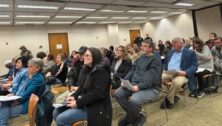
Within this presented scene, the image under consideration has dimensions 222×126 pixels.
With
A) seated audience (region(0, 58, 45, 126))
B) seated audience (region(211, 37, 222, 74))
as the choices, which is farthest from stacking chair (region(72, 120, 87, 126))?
seated audience (region(211, 37, 222, 74))

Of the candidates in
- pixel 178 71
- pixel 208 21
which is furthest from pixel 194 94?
pixel 208 21

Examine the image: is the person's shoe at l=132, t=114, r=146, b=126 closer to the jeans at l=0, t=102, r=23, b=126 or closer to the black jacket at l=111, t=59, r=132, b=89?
the black jacket at l=111, t=59, r=132, b=89

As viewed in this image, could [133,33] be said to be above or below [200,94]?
above

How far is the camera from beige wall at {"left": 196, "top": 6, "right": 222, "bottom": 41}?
1202 cm

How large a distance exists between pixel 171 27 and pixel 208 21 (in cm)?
238

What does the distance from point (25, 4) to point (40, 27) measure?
527 cm

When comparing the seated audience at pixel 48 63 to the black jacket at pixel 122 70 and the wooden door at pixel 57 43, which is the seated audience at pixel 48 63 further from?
the wooden door at pixel 57 43

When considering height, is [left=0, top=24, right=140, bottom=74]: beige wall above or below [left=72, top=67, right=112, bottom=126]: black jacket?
above

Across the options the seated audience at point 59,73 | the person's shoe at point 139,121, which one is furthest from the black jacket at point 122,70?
the seated audience at point 59,73

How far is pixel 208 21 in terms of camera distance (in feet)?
40.8

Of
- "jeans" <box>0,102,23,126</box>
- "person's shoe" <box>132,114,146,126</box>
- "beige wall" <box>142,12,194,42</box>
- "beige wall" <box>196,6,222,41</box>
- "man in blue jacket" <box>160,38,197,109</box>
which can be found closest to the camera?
"jeans" <box>0,102,23,126</box>

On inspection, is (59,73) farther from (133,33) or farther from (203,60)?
(133,33)

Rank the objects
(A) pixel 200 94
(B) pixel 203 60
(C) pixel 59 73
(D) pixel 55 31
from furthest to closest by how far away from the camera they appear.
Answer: (D) pixel 55 31
(C) pixel 59 73
(A) pixel 200 94
(B) pixel 203 60

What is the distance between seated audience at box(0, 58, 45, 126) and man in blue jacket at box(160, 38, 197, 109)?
201cm
